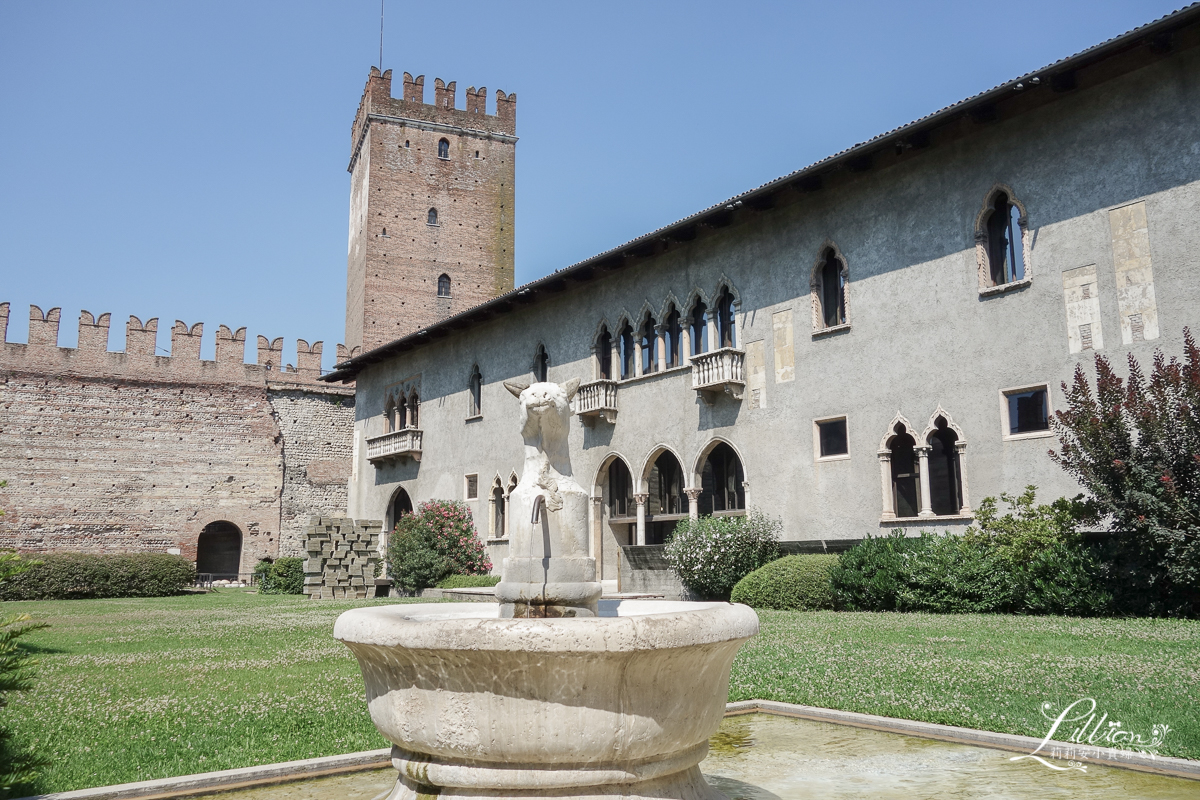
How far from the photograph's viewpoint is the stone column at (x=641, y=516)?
70.6 feet

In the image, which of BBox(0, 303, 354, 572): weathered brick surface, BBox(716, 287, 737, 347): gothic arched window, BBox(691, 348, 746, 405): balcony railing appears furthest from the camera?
BBox(0, 303, 354, 572): weathered brick surface

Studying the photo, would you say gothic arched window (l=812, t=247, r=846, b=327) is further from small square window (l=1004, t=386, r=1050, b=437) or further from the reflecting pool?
the reflecting pool

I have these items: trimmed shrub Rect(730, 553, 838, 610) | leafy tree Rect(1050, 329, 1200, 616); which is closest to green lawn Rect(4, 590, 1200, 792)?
leafy tree Rect(1050, 329, 1200, 616)

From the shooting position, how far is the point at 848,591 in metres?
14.6

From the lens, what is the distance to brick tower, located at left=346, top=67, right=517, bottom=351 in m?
39.8

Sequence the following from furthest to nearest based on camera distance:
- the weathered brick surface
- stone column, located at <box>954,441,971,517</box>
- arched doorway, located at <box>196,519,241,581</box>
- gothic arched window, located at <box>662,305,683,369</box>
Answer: arched doorway, located at <box>196,519,241,581</box>
the weathered brick surface
gothic arched window, located at <box>662,305,683,369</box>
stone column, located at <box>954,441,971,517</box>

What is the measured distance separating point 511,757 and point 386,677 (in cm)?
63

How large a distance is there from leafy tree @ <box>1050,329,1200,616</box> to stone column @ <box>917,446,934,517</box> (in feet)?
11.2

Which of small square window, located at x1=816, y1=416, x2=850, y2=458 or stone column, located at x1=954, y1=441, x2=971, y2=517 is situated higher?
small square window, located at x1=816, y1=416, x2=850, y2=458

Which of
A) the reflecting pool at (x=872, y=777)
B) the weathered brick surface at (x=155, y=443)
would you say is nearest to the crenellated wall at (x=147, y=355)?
the weathered brick surface at (x=155, y=443)

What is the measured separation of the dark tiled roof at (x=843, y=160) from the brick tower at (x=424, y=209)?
38.0 ft

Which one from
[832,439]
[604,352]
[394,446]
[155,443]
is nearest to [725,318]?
[832,439]

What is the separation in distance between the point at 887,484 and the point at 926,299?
3.27 meters

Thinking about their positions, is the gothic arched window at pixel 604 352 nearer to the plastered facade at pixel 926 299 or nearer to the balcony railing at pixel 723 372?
the plastered facade at pixel 926 299
